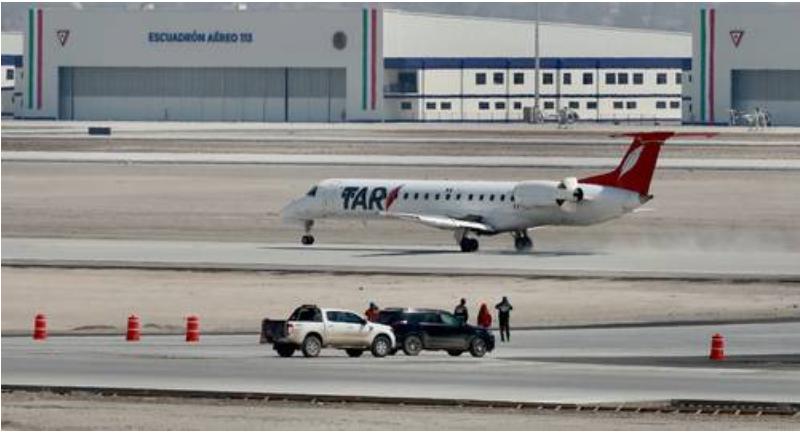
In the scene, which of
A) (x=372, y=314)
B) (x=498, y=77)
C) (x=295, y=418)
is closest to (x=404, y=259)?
(x=372, y=314)

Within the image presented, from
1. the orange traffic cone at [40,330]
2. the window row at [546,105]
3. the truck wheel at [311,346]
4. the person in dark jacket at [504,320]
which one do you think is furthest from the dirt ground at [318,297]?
the window row at [546,105]

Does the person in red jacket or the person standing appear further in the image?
the person in red jacket

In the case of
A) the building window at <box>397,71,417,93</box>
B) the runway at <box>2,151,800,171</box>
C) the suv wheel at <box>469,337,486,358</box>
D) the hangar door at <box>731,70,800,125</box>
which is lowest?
the suv wheel at <box>469,337,486,358</box>

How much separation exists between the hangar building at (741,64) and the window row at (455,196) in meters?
87.4

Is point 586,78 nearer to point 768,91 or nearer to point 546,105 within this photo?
point 546,105

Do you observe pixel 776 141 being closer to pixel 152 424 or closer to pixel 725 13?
pixel 725 13

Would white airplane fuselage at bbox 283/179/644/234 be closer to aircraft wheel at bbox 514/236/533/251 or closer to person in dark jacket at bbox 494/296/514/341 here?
aircraft wheel at bbox 514/236/533/251

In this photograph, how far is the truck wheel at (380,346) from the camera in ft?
150

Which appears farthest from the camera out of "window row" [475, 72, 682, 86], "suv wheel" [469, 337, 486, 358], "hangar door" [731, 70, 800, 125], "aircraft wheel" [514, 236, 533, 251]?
"window row" [475, 72, 682, 86]

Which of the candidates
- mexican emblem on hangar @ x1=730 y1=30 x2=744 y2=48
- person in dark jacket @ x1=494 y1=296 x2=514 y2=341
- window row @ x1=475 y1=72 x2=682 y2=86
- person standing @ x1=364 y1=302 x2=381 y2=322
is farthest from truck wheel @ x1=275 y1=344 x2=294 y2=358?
window row @ x1=475 y1=72 x2=682 y2=86

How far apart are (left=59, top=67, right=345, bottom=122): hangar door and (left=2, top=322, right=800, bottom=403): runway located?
122 m

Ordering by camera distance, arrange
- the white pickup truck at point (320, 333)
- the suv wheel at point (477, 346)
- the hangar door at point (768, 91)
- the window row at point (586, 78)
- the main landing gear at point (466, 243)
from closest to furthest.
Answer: the white pickup truck at point (320, 333)
the suv wheel at point (477, 346)
the main landing gear at point (466, 243)
the hangar door at point (768, 91)
the window row at point (586, 78)

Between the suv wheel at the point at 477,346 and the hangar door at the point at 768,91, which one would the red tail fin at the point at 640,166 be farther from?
the hangar door at the point at 768,91

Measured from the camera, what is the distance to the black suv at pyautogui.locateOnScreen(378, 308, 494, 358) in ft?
152
